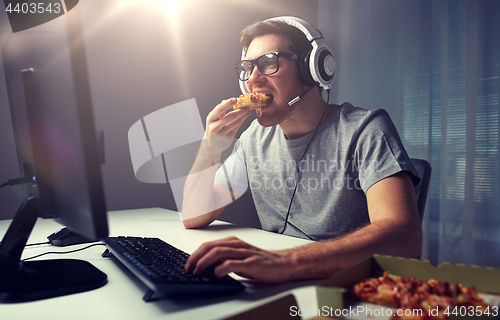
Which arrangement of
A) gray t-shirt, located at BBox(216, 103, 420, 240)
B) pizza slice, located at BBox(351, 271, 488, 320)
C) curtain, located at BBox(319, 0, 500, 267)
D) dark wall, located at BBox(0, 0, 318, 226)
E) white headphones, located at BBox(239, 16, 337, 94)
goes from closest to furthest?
pizza slice, located at BBox(351, 271, 488, 320) → gray t-shirt, located at BBox(216, 103, 420, 240) → white headphones, located at BBox(239, 16, 337, 94) → dark wall, located at BBox(0, 0, 318, 226) → curtain, located at BBox(319, 0, 500, 267)

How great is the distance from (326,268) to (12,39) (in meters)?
0.84

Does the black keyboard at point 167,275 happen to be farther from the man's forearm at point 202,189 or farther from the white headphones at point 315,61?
the white headphones at point 315,61

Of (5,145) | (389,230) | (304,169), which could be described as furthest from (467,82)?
(5,145)

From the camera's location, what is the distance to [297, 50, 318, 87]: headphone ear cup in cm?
132

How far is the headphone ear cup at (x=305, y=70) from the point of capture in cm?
132

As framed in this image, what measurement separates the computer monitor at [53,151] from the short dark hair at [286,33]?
1.03 metres

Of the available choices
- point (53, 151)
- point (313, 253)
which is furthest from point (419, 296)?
point (53, 151)

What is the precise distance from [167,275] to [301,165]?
904 mm

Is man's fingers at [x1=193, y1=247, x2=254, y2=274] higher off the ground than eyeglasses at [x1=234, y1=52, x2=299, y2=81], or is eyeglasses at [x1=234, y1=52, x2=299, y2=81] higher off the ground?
eyeglasses at [x1=234, y1=52, x2=299, y2=81]

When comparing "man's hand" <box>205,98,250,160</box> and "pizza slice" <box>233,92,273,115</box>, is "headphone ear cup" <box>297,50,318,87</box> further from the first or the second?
"man's hand" <box>205,98,250,160</box>

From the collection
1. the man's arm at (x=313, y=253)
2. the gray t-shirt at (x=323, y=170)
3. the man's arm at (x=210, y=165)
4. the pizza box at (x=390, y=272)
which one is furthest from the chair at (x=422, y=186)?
the man's arm at (x=210, y=165)

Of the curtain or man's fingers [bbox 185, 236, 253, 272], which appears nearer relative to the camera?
man's fingers [bbox 185, 236, 253, 272]

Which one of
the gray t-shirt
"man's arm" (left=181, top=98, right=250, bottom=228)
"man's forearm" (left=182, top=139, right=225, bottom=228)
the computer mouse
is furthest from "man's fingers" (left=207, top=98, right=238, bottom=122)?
the computer mouse

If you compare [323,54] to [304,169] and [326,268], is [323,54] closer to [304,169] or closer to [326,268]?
[304,169]
